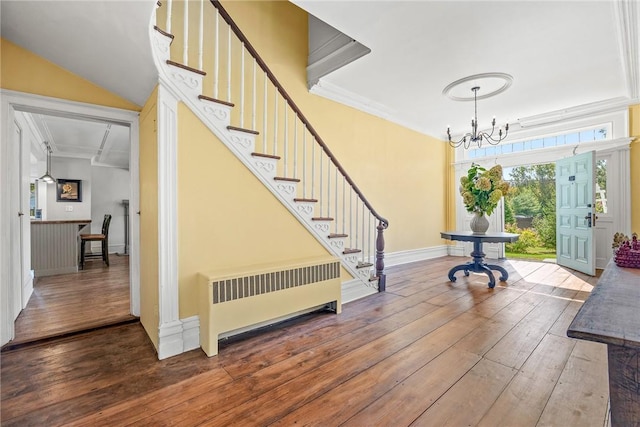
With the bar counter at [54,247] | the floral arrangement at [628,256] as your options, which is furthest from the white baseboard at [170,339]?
the bar counter at [54,247]

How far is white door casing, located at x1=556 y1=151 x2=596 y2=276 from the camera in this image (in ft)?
14.2

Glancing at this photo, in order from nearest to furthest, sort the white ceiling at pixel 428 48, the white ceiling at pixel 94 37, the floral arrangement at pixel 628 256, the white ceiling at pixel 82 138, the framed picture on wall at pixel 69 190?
the floral arrangement at pixel 628 256 → the white ceiling at pixel 94 37 → the white ceiling at pixel 428 48 → the white ceiling at pixel 82 138 → the framed picture on wall at pixel 69 190

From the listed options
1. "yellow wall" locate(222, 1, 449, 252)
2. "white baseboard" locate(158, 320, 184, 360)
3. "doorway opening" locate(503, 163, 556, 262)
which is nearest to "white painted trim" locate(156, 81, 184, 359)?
"white baseboard" locate(158, 320, 184, 360)

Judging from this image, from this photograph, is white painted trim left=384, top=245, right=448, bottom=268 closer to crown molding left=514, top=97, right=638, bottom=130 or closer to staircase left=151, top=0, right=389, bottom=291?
→ staircase left=151, top=0, right=389, bottom=291

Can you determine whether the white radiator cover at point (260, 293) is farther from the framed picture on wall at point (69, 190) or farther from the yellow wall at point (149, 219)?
the framed picture on wall at point (69, 190)

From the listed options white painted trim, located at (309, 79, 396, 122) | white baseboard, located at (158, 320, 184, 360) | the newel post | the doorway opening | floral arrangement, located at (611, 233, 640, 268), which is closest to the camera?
floral arrangement, located at (611, 233, 640, 268)

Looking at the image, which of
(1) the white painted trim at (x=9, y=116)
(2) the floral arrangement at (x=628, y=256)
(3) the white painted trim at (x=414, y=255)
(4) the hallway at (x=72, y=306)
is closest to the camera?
(2) the floral arrangement at (x=628, y=256)

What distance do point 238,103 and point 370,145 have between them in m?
2.45

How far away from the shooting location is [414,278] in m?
4.32

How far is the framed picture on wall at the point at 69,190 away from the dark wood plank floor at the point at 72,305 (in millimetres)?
2862

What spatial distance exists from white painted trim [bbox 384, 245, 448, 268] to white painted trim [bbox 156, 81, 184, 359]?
3763mm

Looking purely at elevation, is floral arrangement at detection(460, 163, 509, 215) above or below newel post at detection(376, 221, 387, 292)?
above

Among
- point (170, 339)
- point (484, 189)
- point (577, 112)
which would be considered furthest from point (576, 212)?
point (170, 339)

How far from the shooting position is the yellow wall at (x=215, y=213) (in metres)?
2.17
